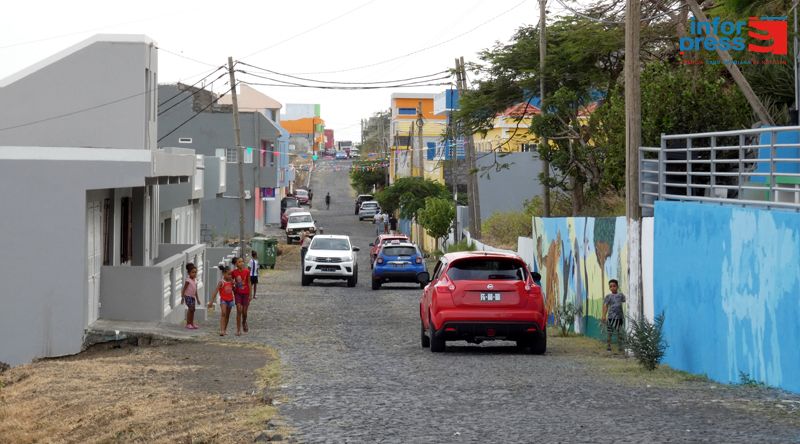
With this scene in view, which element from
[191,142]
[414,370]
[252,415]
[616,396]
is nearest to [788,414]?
[616,396]

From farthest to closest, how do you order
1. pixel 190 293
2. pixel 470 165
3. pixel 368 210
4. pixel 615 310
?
1. pixel 368 210
2. pixel 470 165
3. pixel 190 293
4. pixel 615 310

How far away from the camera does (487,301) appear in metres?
19.5

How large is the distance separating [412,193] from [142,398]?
67824 mm

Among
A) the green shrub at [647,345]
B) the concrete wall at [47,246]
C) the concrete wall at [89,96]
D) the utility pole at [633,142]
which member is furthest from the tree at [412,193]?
the green shrub at [647,345]

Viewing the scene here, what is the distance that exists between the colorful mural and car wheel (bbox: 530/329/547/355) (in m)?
2.24

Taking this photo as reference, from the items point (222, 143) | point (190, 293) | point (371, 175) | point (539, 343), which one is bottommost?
point (539, 343)

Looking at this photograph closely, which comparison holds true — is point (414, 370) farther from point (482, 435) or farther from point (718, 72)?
point (718, 72)

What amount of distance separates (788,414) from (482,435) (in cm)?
314

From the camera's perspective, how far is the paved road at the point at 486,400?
11.1 metres

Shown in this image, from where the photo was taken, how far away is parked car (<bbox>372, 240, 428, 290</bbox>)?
42.5 meters

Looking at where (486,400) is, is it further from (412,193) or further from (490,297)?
(412,193)

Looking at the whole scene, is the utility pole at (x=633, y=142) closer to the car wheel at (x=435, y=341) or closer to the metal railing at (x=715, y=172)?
the metal railing at (x=715, y=172)

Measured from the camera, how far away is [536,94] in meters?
41.6

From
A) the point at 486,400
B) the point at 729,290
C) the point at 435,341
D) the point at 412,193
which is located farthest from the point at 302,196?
the point at 486,400
